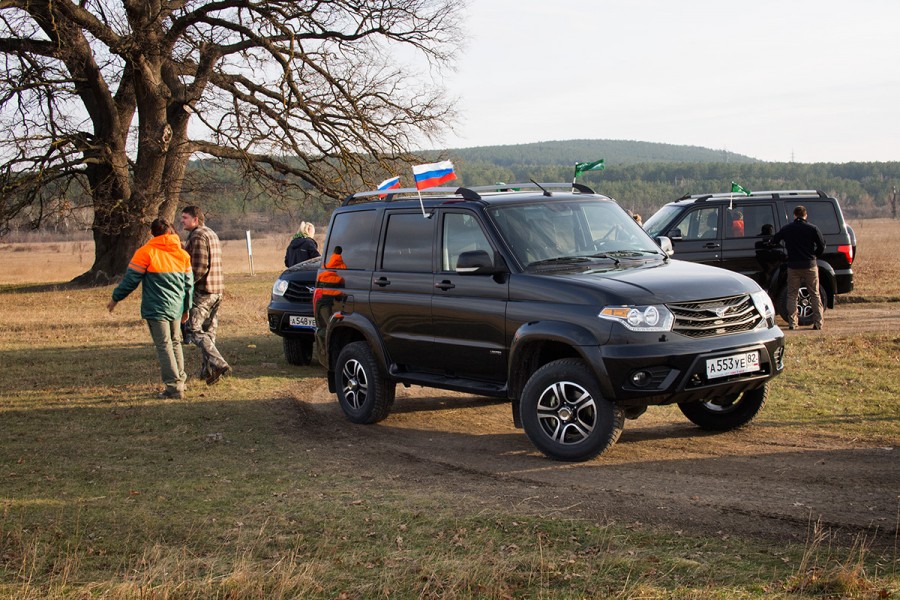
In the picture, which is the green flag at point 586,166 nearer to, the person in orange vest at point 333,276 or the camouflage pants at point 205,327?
the person in orange vest at point 333,276

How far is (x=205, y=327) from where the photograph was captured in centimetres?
1155

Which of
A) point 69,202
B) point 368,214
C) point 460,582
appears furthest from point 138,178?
point 460,582

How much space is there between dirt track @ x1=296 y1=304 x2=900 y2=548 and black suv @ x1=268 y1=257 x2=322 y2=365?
2.58m

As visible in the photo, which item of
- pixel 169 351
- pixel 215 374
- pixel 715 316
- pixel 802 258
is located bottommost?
pixel 215 374

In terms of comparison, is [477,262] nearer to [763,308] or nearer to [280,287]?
[763,308]

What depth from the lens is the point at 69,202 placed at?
25578mm

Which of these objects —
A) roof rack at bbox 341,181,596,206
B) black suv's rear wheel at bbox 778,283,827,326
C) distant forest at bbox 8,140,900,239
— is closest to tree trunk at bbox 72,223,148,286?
black suv's rear wheel at bbox 778,283,827,326

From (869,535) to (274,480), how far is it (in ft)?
13.7

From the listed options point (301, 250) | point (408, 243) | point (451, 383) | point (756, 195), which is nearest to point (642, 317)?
point (451, 383)

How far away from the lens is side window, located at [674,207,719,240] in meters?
16.0

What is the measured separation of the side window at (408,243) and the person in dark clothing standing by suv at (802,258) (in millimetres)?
8286

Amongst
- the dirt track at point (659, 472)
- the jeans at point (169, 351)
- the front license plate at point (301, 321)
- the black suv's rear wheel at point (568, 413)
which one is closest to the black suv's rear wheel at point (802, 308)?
the dirt track at point (659, 472)

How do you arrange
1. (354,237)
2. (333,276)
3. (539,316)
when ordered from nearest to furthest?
(539,316), (354,237), (333,276)

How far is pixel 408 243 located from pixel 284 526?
3492 millimetres
